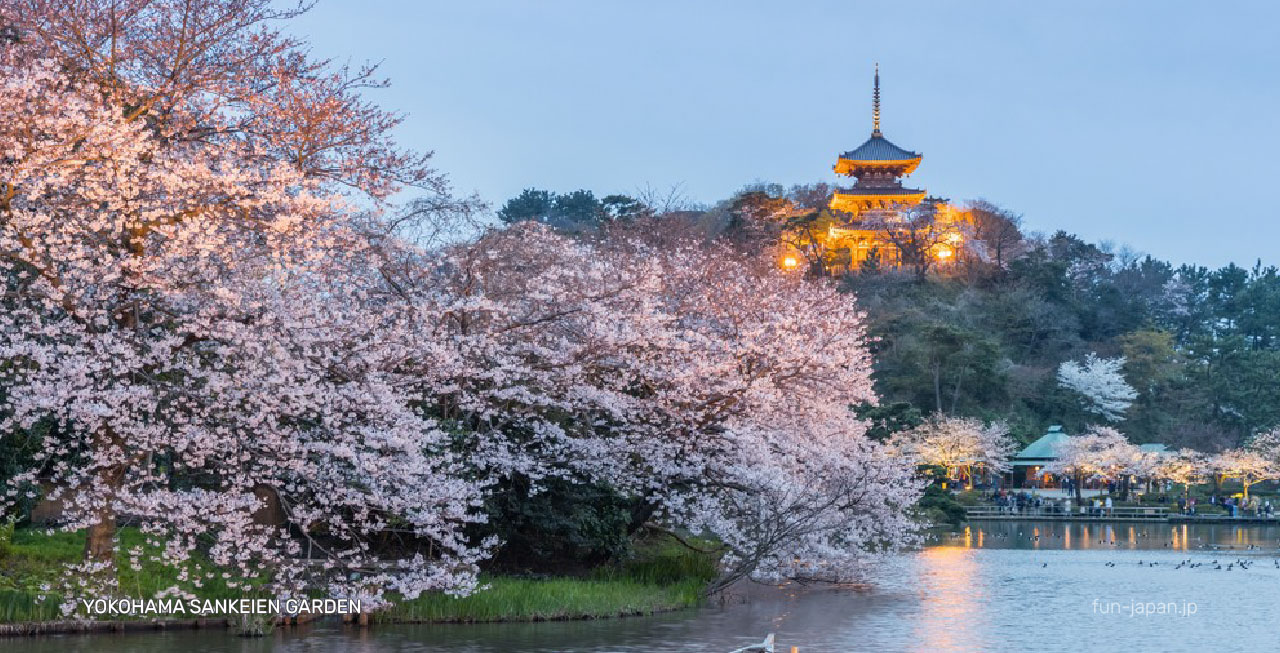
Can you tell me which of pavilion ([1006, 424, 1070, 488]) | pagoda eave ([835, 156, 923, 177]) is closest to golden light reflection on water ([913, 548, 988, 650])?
pavilion ([1006, 424, 1070, 488])

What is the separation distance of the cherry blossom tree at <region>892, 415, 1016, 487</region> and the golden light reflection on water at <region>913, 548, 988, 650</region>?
2495 centimetres

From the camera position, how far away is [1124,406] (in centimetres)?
6881

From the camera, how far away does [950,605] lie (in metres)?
24.4

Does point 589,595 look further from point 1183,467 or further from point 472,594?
point 1183,467

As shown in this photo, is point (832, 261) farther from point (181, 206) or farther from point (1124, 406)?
point (181, 206)

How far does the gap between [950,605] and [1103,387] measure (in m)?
48.7

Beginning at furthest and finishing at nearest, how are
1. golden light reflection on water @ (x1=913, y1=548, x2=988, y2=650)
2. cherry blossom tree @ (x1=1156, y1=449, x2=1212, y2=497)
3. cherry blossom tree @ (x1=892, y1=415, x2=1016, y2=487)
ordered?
cherry blossom tree @ (x1=892, y1=415, x2=1016, y2=487) → cherry blossom tree @ (x1=1156, y1=449, x2=1212, y2=497) → golden light reflection on water @ (x1=913, y1=548, x2=988, y2=650)

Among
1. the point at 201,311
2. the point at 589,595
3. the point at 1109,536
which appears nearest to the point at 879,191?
the point at 1109,536

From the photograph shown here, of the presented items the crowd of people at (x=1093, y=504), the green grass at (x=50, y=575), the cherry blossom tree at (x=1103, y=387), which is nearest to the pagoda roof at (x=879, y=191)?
the cherry blossom tree at (x=1103, y=387)

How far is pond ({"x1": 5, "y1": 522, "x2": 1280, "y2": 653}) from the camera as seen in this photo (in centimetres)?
1820

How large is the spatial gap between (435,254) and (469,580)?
6.28 m

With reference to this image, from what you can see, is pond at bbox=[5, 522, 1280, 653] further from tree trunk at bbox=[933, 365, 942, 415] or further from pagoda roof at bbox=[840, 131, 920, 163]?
pagoda roof at bbox=[840, 131, 920, 163]

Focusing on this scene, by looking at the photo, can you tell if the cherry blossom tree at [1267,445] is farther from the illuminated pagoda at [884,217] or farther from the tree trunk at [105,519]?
the tree trunk at [105,519]

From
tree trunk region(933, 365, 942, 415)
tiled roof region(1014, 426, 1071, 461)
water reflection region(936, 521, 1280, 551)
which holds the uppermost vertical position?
tree trunk region(933, 365, 942, 415)
